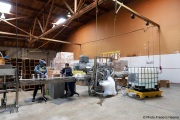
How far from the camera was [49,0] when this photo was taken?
8836 mm

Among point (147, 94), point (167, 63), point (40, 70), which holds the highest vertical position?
point (167, 63)

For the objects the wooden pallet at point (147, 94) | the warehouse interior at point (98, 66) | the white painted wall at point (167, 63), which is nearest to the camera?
the warehouse interior at point (98, 66)

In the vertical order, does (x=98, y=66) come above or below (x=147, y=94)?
above

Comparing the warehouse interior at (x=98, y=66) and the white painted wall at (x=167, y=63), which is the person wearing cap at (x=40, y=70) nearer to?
the warehouse interior at (x=98, y=66)

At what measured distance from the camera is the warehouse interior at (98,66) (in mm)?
3594

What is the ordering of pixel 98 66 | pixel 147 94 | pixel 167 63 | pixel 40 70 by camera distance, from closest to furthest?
pixel 147 94 → pixel 40 70 → pixel 98 66 → pixel 167 63

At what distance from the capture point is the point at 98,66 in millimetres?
5430

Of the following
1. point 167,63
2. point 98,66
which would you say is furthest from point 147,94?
point 167,63

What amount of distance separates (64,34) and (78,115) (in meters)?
13.5

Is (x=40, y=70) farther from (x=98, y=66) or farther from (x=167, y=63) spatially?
(x=167, y=63)

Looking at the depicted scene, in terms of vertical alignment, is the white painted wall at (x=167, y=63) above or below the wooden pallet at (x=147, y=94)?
above

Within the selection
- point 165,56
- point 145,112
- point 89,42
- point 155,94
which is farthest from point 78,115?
point 89,42

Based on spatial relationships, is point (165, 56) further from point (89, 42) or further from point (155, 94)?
point (89, 42)

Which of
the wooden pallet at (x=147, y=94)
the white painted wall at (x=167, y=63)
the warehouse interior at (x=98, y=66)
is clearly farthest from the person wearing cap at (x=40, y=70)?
the white painted wall at (x=167, y=63)
